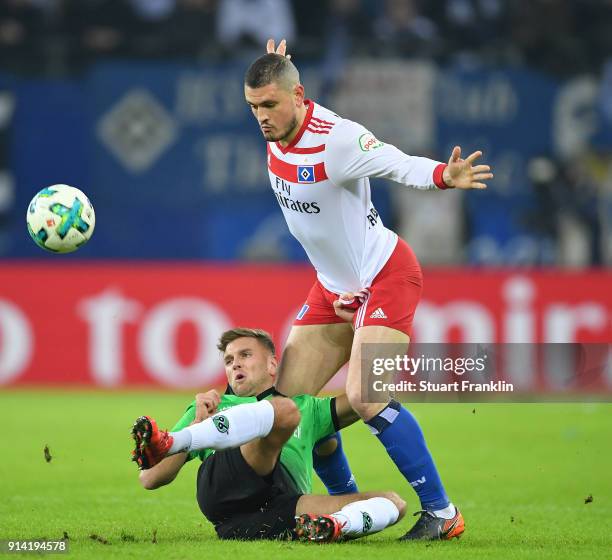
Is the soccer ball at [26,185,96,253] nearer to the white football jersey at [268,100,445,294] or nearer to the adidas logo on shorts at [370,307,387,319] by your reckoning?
the white football jersey at [268,100,445,294]

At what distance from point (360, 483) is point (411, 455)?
2.32 m

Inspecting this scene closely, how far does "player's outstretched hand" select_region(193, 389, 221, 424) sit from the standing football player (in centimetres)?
56

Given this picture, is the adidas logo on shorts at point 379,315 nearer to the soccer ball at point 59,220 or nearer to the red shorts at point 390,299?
the red shorts at point 390,299

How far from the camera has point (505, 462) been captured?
9320 millimetres

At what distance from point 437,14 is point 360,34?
4.30 ft

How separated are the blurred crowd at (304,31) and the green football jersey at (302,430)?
8.82 metres

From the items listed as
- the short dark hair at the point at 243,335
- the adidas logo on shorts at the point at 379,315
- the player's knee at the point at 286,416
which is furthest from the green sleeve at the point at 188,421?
the adidas logo on shorts at the point at 379,315

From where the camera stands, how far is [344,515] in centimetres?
559

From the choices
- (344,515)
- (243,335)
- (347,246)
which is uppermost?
(347,246)

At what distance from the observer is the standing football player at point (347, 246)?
5.89 m

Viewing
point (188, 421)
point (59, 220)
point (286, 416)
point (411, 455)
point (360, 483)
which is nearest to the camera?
point (286, 416)

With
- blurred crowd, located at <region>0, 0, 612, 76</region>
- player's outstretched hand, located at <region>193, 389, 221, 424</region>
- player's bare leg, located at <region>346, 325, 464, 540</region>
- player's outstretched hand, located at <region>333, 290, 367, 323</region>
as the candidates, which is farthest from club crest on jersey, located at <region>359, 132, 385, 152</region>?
blurred crowd, located at <region>0, 0, 612, 76</region>

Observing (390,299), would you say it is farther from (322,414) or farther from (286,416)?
(286,416)

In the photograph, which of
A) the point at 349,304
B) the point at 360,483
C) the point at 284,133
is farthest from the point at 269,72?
the point at 360,483
